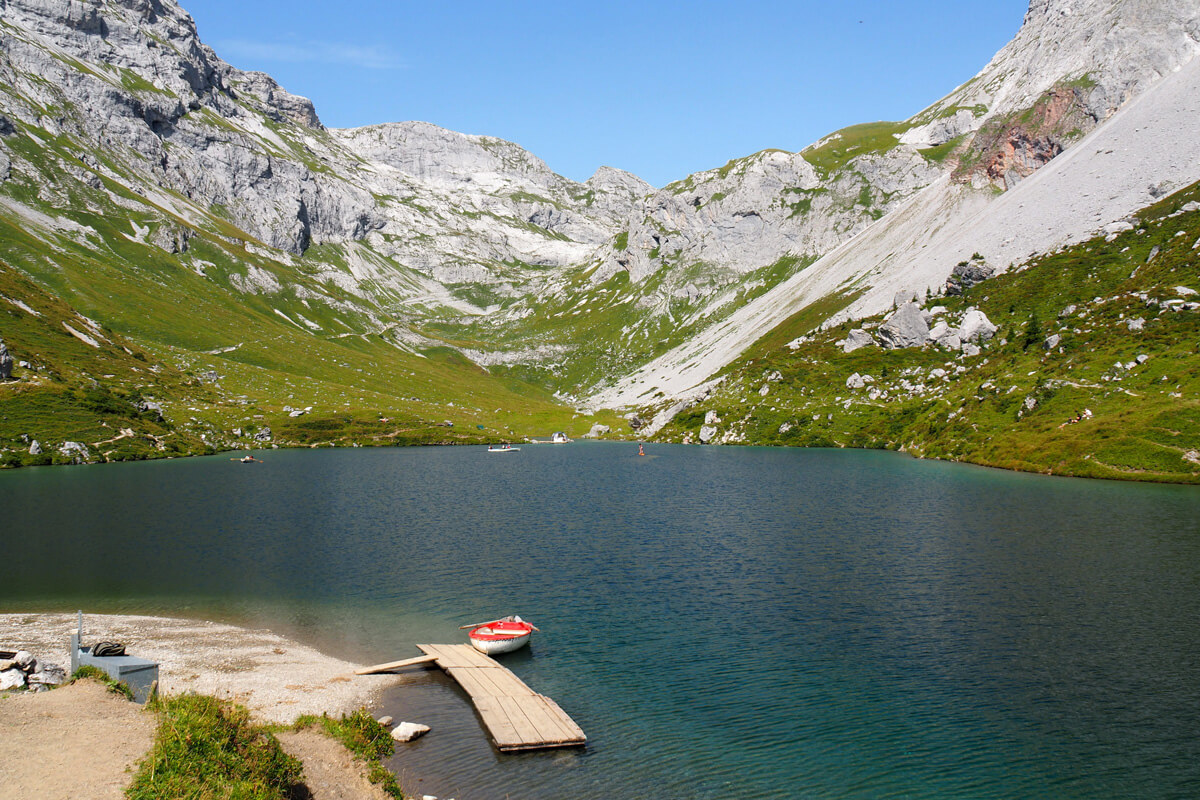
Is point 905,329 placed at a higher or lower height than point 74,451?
higher

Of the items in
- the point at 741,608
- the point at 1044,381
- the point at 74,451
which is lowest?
the point at 741,608

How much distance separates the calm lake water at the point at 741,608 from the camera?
24.8m

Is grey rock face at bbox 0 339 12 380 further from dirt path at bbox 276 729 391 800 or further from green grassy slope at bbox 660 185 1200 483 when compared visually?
green grassy slope at bbox 660 185 1200 483

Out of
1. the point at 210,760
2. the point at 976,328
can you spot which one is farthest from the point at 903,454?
the point at 210,760

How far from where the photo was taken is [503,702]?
29453 millimetres

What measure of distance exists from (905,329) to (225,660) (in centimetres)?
15802

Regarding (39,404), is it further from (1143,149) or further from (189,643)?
(1143,149)

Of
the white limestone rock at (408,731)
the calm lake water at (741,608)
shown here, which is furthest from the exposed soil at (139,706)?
the white limestone rock at (408,731)

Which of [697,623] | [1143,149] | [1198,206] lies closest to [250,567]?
[697,623]

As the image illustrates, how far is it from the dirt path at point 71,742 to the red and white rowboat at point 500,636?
1712 centimetres

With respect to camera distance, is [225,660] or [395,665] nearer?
[395,665]

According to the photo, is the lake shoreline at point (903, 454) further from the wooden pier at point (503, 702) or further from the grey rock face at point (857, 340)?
→ the wooden pier at point (503, 702)

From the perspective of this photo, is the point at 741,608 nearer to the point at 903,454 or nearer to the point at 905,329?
the point at 903,454

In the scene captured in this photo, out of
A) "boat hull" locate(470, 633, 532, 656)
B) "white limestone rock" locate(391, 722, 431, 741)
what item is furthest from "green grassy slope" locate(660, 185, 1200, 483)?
"white limestone rock" locate(391, 722, 431, 741)
